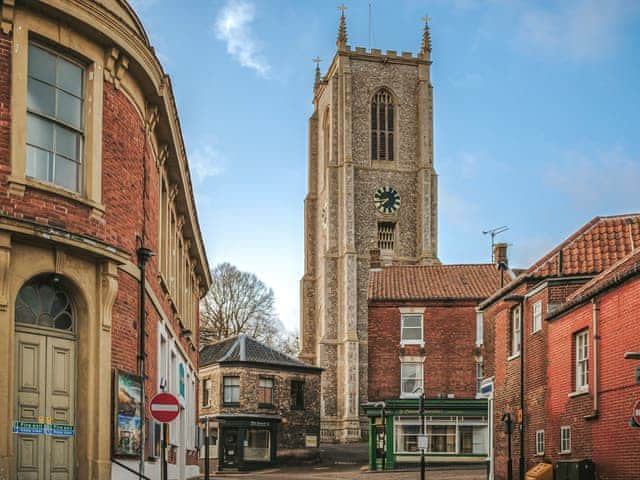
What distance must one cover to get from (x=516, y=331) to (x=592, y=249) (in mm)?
3522

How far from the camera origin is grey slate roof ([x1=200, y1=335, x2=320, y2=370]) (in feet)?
188

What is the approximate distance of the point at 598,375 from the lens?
70.5 feet

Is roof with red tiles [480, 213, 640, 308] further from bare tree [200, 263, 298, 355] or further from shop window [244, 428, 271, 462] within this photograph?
bare tree [200, 263, 298, 355]

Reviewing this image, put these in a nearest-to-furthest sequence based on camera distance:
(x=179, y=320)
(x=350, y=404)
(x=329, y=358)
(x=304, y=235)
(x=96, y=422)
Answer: (x=96, y=422), (x=179, y=320), (x=350, y=404), (x=329, y=358), (x=304, y=235)

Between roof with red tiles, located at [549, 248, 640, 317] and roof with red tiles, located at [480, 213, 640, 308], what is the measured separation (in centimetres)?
78

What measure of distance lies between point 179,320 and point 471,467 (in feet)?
80.1

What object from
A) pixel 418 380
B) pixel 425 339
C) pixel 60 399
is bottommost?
pixel 418 380

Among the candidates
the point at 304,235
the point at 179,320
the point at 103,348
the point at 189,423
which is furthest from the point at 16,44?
the point at 304,235

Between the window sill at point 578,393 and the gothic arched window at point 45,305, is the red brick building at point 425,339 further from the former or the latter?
the gothic arched window at point 45,305

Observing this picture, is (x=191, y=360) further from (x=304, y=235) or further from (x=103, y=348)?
(x=304, y=235)

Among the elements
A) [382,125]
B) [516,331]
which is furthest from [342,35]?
[516,331]

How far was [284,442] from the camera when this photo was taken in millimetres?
57531

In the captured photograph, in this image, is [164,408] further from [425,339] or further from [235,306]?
[235,306]

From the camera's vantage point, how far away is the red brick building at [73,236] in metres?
12.5
